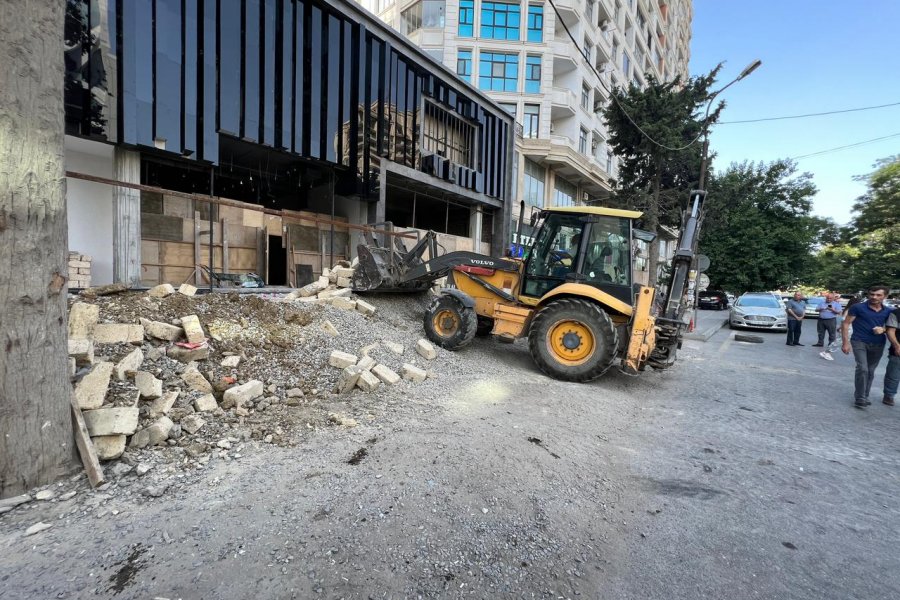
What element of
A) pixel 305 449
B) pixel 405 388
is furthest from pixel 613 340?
pixel 305 449

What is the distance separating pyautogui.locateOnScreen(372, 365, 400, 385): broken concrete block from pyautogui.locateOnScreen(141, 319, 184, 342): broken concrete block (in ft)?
7.37

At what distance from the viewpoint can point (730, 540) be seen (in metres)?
2.58

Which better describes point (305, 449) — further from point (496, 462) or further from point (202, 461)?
point (496, 462)

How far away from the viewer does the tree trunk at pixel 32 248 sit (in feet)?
7.65

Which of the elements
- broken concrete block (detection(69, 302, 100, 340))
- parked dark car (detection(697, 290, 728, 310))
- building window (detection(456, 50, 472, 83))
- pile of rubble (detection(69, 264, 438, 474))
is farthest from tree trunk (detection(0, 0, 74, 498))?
parked dark car (detection(697, 290, 728, 310))

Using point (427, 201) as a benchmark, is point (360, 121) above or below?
above

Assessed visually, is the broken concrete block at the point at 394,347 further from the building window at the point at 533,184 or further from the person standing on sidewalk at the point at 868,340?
the building window at the point at 533,184

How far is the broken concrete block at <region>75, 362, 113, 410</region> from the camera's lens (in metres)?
2.98

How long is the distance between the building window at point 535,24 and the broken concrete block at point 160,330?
26.4m

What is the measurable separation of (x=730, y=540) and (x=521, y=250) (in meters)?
5.46

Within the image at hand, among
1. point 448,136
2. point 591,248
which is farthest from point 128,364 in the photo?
point 448,136

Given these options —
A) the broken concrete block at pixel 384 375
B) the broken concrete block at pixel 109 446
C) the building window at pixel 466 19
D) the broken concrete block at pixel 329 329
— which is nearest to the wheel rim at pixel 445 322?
the broken concrete block at pixel 329 329

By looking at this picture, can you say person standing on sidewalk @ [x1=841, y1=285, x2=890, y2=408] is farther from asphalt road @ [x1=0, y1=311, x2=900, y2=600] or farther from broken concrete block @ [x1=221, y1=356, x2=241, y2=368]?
broken concrete block @ [x1=221, y1=356, x2=241, y2=368]

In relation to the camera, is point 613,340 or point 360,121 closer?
point 613,340
